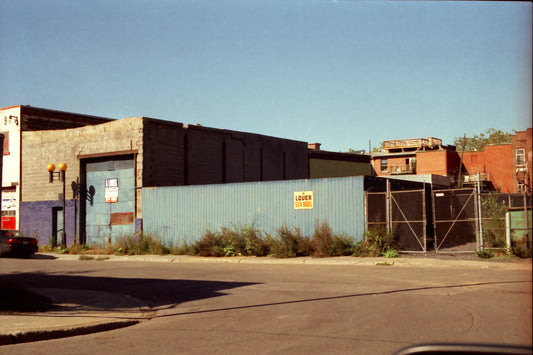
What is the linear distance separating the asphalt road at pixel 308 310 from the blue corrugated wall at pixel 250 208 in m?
6.45

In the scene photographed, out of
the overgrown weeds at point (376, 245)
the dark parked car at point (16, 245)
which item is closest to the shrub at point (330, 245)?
the overgrown weeds at point (376, 245)

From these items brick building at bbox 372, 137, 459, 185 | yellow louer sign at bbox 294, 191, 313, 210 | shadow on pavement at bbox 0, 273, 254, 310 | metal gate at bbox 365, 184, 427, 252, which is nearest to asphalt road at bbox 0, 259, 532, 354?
shadow on pavement at bbox 0, 273, 254, 310

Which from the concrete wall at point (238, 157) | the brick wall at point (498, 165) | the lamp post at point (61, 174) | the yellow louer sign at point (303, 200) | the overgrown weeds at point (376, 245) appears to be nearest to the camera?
the overgrown weeds at point (376, 245)

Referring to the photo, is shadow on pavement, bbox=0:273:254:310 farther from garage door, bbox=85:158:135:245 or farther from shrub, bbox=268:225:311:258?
garage door, bbox=85:158:135:245

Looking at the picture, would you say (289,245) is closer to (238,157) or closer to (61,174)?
(238,157)

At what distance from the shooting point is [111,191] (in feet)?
106

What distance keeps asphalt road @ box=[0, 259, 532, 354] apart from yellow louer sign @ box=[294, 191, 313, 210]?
7.34m

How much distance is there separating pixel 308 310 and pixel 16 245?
21.7 m

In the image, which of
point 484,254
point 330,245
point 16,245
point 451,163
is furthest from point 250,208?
point 451,163

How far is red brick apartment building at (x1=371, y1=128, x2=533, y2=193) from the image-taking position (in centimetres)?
7206

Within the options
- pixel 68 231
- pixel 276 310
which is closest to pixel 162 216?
pixel 68 231

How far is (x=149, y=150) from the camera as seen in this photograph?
31.3 m

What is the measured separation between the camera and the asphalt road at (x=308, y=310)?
25.1 ft

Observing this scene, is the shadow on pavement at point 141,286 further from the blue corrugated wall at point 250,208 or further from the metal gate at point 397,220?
the blue corrugated wall at point 250,208
